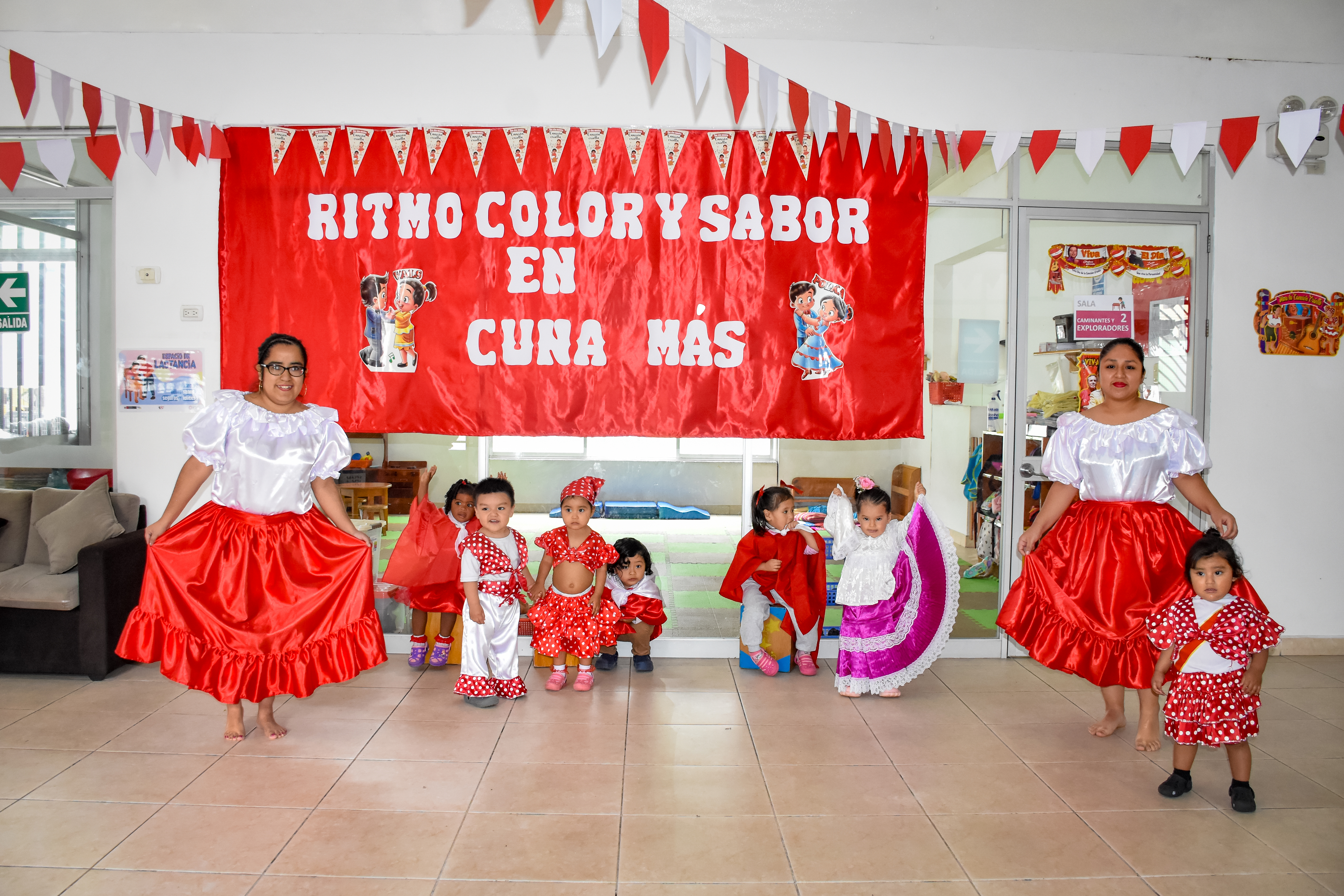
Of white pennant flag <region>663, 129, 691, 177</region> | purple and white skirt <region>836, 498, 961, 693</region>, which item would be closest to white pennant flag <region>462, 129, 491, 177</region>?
white pennant flag <region>663, 129, 691, 177</region>

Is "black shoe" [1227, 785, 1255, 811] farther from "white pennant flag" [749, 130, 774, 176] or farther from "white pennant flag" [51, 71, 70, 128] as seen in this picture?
"white pennant flag" [51, 71, 70, 128]

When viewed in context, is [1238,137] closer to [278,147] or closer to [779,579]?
[779,579]

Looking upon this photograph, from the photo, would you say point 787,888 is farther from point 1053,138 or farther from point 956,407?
point 1053,138

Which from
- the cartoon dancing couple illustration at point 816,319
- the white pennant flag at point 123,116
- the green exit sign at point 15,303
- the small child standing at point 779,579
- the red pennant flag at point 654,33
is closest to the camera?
the red pennant flag at point 654,33

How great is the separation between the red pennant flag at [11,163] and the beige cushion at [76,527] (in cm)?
149

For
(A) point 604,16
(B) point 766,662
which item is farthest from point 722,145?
(B) point 766,662

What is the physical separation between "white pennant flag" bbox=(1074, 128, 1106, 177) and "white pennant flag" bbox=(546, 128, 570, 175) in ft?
8.03

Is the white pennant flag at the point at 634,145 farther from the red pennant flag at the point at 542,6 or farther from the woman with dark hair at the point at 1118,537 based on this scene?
the woman with dark hair at the point at 1118,537

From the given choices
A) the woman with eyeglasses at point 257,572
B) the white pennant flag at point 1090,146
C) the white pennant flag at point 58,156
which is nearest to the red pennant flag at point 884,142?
the white pennant flag at point 1090,146

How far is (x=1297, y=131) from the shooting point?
Result: 132 inches

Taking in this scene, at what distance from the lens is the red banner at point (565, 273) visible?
405 centimetres

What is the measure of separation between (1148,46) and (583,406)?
3380 millimetres

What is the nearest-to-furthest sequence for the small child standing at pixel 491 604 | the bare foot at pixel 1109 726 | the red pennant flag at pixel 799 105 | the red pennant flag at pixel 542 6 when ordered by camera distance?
1. the red pennant flag at pixel 542 6
2. the bare foot at pixel 1109 726
3. the small child standing at pixel 491 604
4. the red pennant flag at pixel 799 105

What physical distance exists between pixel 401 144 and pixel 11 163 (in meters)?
1.83
